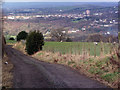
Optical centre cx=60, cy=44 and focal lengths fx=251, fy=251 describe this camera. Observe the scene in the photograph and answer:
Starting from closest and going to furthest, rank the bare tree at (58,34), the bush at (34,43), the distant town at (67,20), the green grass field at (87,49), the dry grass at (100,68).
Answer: the dry grass at (100,68) → the green grass field at (87,49) → the bush at (34,43) → the distant town at (67,20) → the bare tree at (58,34)

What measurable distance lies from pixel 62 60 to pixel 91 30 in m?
26.4

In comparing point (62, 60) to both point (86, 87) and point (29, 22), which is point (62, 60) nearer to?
point (86, 87)

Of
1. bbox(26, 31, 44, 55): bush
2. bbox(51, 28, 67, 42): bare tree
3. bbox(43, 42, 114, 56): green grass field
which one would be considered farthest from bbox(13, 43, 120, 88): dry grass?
bbox(51, 28, 67, 42): bare tree

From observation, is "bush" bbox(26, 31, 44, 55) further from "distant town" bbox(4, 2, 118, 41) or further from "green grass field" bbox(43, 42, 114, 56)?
"distant town" bbox(4, 2, 118, 41)

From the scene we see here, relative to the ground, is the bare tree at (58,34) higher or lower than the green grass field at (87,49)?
lower

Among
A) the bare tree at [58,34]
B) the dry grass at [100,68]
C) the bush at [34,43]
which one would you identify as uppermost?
the dry grass at [100,68]

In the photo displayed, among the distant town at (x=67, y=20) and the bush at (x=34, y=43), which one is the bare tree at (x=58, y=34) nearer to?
the distant town at (x=67, y=20)

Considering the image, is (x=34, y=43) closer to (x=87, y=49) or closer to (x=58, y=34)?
(x=87, y=49)

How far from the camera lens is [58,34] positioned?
238ft

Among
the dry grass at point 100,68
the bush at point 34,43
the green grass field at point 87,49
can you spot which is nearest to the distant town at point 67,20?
the green grass field at point 87,49

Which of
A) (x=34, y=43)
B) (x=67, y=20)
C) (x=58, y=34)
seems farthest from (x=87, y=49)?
(x=58, y=34)

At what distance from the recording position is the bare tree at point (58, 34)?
229ft

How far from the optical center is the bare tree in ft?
229

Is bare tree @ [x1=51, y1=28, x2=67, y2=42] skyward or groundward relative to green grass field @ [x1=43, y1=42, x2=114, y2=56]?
groundward
